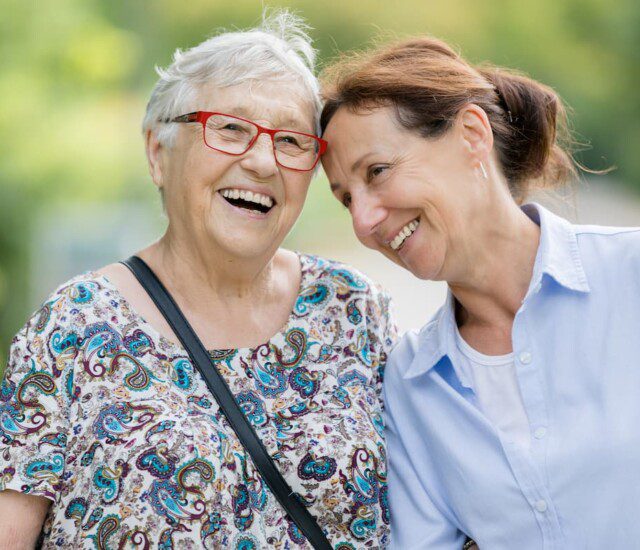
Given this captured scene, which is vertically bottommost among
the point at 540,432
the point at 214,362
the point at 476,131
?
the point at 540,432

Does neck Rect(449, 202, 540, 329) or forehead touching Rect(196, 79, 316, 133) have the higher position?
forehead touching Rect(196, 79, 316, 133)

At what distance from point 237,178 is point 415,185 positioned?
0.45m

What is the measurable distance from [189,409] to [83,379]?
9.9 inches

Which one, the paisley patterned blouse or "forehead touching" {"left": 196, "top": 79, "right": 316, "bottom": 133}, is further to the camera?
"forehead touching" {"left": 196, "top": 79, "right": 316, "bottom": 133}

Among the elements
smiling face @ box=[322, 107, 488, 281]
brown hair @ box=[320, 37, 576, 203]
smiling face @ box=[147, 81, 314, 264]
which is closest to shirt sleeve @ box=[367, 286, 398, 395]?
smiling face @ box=[322, 107, 488, 281]

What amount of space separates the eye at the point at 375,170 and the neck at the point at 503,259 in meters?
0.27

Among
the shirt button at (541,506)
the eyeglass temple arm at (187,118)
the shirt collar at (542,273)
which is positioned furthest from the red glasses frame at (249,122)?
the shirt button at (541,506)

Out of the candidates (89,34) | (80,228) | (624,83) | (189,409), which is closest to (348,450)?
(189,409)

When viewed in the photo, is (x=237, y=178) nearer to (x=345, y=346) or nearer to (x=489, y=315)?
(x=345, y=346)

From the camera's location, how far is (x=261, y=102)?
7.47 feet

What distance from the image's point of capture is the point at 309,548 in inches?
83.2

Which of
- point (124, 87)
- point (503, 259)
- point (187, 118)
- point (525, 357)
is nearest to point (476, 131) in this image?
point (503, 259)

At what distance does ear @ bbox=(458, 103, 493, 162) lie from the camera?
87.4 inches

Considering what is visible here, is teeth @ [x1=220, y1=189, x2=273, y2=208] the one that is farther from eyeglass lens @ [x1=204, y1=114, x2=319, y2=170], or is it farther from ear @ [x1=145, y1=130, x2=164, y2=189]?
ear @ [x1=145, y1=130, x2=164, y2=189]
